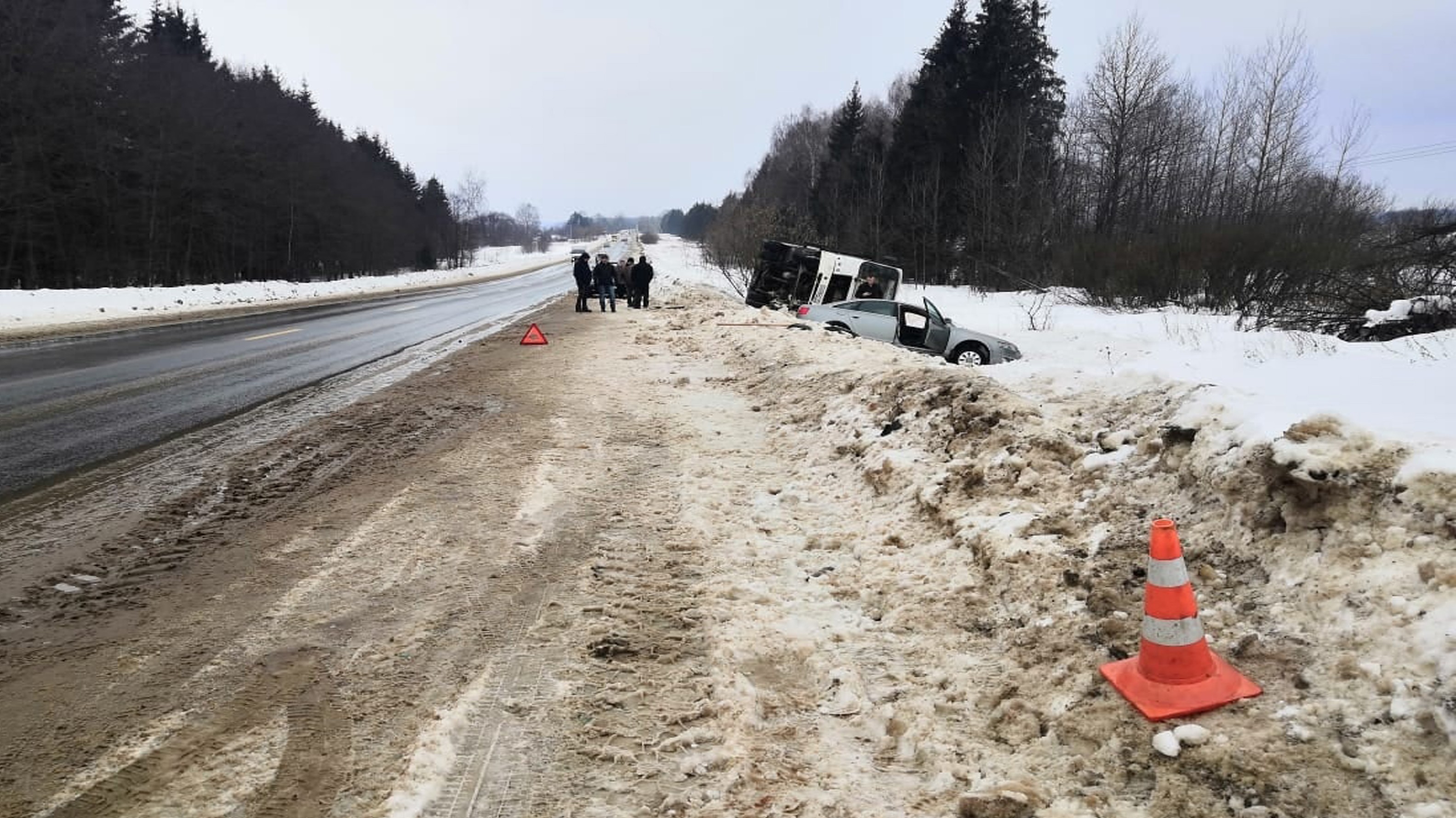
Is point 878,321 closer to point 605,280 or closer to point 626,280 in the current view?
point 605,280

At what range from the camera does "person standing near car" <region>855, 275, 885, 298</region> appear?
17.7 m

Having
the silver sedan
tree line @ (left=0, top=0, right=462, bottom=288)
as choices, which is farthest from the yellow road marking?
tree line @ (left=0, top=0, right=462, bottom=288)

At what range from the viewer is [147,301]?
80.8ft

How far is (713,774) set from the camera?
2.70 meters

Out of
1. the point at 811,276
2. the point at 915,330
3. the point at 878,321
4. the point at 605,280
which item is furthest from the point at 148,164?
the point at 915,330

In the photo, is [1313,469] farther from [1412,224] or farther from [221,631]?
[1412,224]

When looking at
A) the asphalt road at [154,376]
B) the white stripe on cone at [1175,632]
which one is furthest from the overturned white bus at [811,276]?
the white stripe on cone at [1175,632]

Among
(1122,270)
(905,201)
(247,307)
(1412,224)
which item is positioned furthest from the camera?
(905,201)

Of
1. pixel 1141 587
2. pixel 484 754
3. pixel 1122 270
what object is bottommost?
pixel 484 754

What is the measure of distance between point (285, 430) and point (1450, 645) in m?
8.63

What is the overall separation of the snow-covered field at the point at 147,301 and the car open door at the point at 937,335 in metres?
18.8

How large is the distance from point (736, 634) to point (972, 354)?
12.4m

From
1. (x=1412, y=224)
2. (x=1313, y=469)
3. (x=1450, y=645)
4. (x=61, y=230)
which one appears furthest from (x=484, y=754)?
(x=61, y=230)

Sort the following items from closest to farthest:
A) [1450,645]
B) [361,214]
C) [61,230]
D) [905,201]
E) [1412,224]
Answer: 1. [1450,645]
2. [1412,224]
3. [61,230]
4. [905,201]
5. [361,214]
